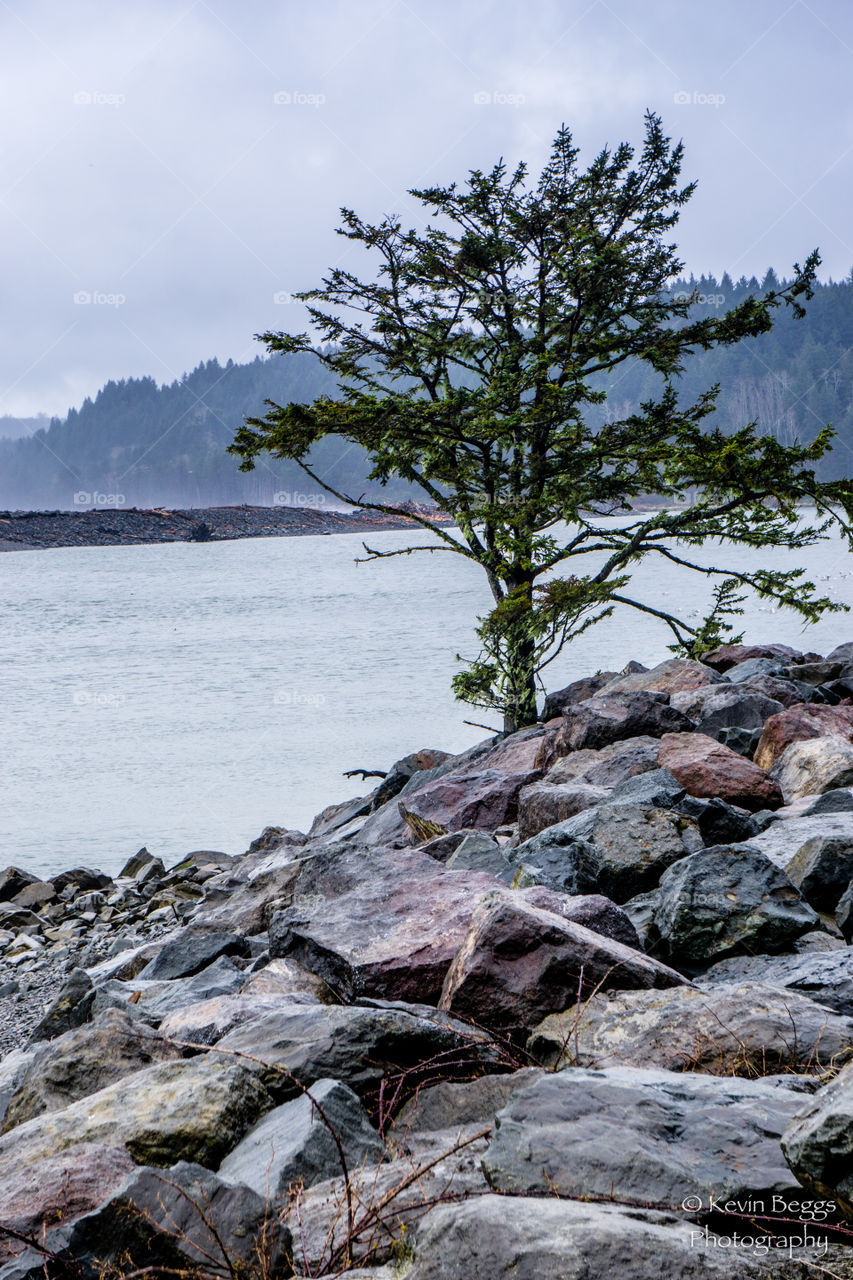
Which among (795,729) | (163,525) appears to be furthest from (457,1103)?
(163,525)

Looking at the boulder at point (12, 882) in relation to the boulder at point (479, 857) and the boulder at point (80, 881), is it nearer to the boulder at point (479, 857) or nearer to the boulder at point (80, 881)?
the boulder at point (80, 881)

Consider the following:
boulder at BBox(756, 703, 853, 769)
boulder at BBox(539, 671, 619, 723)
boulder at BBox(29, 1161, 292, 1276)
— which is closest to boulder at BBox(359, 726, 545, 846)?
boulder at BBox(756, 703, 853, 769)

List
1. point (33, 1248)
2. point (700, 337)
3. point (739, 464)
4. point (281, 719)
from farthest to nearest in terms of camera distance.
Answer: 1. point (281, 719)
2. point (700, 337)
3. point (739, 464)
4. point (33, 1248)

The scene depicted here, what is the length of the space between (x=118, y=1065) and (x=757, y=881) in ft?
10.0

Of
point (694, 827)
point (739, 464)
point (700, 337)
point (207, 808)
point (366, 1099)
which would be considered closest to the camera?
point (366, 1099)

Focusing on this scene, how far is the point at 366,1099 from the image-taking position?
131 inches

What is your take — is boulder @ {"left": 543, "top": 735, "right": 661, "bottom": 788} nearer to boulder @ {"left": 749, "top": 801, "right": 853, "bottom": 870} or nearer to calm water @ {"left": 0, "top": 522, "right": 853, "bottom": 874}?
boulder @ {"left": 749, "top": 801, "right": 853, "bottom": 870}

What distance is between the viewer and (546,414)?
41.0ft

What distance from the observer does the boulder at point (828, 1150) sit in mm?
2070

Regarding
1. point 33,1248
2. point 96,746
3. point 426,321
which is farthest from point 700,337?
point 96,746

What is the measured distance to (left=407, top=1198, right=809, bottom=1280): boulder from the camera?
1.89 metres

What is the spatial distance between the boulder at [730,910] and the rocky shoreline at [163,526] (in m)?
76.7

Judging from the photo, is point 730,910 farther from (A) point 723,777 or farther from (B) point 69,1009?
(B) point 69,1009

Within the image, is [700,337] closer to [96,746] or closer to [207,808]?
[207,808]
